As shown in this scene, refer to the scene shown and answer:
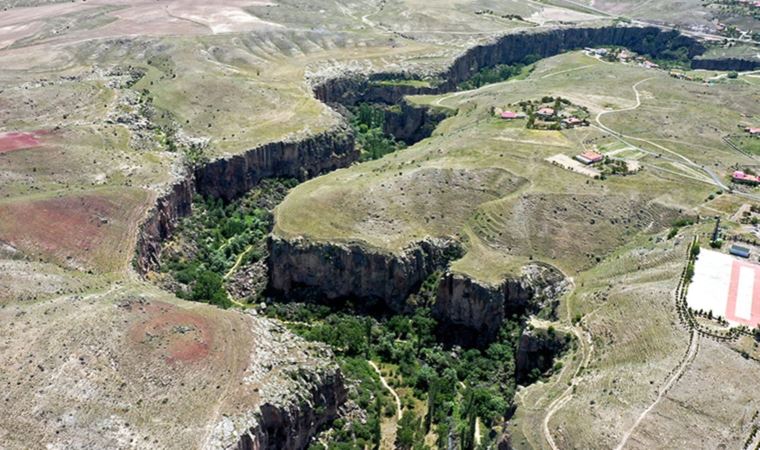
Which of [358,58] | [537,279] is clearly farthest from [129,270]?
[358,58]

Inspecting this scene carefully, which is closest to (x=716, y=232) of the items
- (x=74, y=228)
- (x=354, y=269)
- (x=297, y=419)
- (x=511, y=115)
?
(x=354, y=269)

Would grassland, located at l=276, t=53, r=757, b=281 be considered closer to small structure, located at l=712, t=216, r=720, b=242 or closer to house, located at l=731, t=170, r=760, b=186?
house, located at l=731, t=170, r=760, b=186

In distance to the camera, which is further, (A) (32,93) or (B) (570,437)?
(A) (32,93)

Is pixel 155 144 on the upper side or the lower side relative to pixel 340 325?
upper

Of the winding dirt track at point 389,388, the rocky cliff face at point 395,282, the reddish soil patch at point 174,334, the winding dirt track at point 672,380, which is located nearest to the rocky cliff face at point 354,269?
the rocky cliff face at point 395,282

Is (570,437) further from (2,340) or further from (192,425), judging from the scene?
(2,340)

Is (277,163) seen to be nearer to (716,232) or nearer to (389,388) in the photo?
(389,388)
